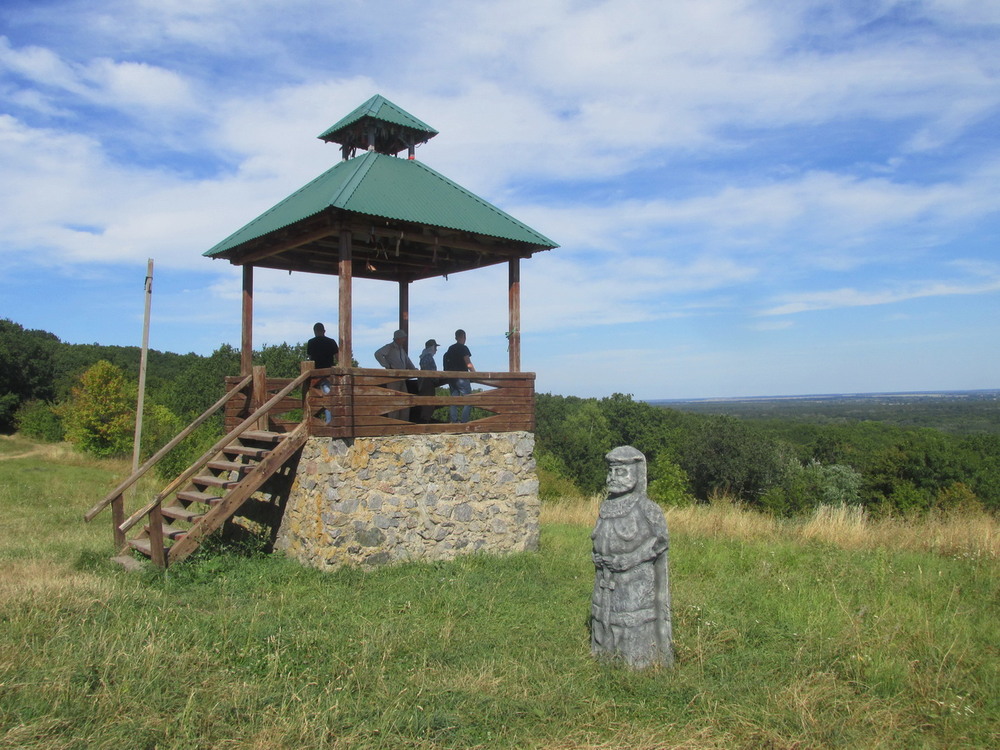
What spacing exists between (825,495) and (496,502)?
35073 millimetres

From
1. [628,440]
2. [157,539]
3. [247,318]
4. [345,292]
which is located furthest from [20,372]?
[345,292]

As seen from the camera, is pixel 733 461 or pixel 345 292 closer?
pixel 345 292

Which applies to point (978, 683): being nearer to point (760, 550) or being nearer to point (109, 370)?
point (760, 550)

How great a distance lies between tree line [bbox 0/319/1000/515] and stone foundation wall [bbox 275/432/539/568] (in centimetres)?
1606

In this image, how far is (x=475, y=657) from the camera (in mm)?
5727

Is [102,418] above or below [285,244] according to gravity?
below

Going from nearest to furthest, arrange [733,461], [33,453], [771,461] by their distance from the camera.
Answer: [33,453]
[771,461]
[733,461]

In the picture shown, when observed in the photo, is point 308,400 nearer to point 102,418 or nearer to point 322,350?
point 322,350

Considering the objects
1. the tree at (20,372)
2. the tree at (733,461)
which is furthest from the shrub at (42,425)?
the tree at (733,461)

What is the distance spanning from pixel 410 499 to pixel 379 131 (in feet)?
18.7

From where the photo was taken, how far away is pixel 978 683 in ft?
17.7

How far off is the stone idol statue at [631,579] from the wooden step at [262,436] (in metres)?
4.64

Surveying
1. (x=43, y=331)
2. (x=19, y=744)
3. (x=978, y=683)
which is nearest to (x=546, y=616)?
(x=978, y=683)

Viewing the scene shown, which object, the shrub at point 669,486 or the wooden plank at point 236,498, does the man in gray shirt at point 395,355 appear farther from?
the shrub at point 669,486
